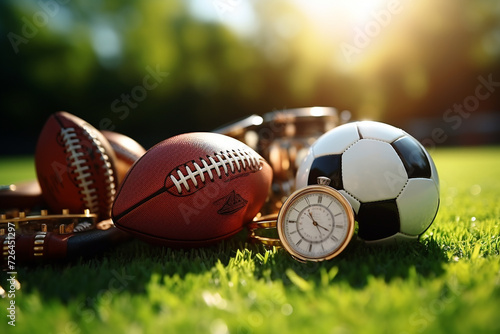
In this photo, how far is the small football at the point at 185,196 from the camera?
7.63 ft

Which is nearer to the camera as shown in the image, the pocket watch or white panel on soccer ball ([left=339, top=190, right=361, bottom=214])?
the pocket watch

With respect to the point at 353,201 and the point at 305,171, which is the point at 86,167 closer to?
the point at 305,171

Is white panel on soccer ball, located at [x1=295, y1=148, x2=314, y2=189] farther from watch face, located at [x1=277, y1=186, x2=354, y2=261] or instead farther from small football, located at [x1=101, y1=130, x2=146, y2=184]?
small football, located at [x1=101, y1=130, x2=146, y2=184]

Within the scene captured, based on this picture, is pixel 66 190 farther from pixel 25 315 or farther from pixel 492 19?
pixel 492 19

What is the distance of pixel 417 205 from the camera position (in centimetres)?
229

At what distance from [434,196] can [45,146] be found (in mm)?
2581

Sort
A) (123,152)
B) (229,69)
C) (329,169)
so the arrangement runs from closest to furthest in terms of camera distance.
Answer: (329,169) < (123,152) < (229,69)

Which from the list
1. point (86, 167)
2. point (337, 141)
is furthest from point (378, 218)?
point (86, 167)

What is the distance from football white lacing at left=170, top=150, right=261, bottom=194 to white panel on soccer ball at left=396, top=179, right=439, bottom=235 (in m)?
0.89

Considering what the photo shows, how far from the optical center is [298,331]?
4.40ft

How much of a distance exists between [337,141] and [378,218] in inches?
19.9

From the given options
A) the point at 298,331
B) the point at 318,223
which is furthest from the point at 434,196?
the point at 298,331

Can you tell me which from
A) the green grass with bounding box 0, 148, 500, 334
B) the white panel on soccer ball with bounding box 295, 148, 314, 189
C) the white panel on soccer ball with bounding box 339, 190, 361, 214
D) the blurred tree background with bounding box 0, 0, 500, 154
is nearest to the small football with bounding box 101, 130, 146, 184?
the green grass with bounding box 0, 148, 500, 334

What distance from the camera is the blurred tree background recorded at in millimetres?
21344
